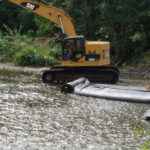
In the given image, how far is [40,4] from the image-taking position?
716 inches

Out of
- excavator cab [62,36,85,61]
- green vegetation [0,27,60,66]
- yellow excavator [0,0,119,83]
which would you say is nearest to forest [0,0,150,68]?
green vegetation [0,27,60,66]

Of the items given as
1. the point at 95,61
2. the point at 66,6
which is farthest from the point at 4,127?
the point at 66,6

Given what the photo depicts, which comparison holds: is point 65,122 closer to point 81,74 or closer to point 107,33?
point 81,74

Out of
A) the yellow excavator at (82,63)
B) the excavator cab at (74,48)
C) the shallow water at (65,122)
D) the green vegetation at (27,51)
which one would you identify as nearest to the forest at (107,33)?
the green vegetation at (27,51)

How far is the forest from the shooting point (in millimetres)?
23228

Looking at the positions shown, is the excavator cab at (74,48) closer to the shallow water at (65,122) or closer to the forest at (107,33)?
the shallow water at (65,122)

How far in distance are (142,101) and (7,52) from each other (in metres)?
15.1

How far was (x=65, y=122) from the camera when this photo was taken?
1041 cm

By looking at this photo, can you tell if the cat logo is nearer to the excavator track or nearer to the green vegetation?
the excavator track

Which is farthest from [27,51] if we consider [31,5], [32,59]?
[31,5]

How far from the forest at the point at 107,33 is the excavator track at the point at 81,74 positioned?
6.31 m

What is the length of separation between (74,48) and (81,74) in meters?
1.08

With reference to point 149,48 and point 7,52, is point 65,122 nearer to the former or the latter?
point 149,48

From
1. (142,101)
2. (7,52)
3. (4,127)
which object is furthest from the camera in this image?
(7,52)
